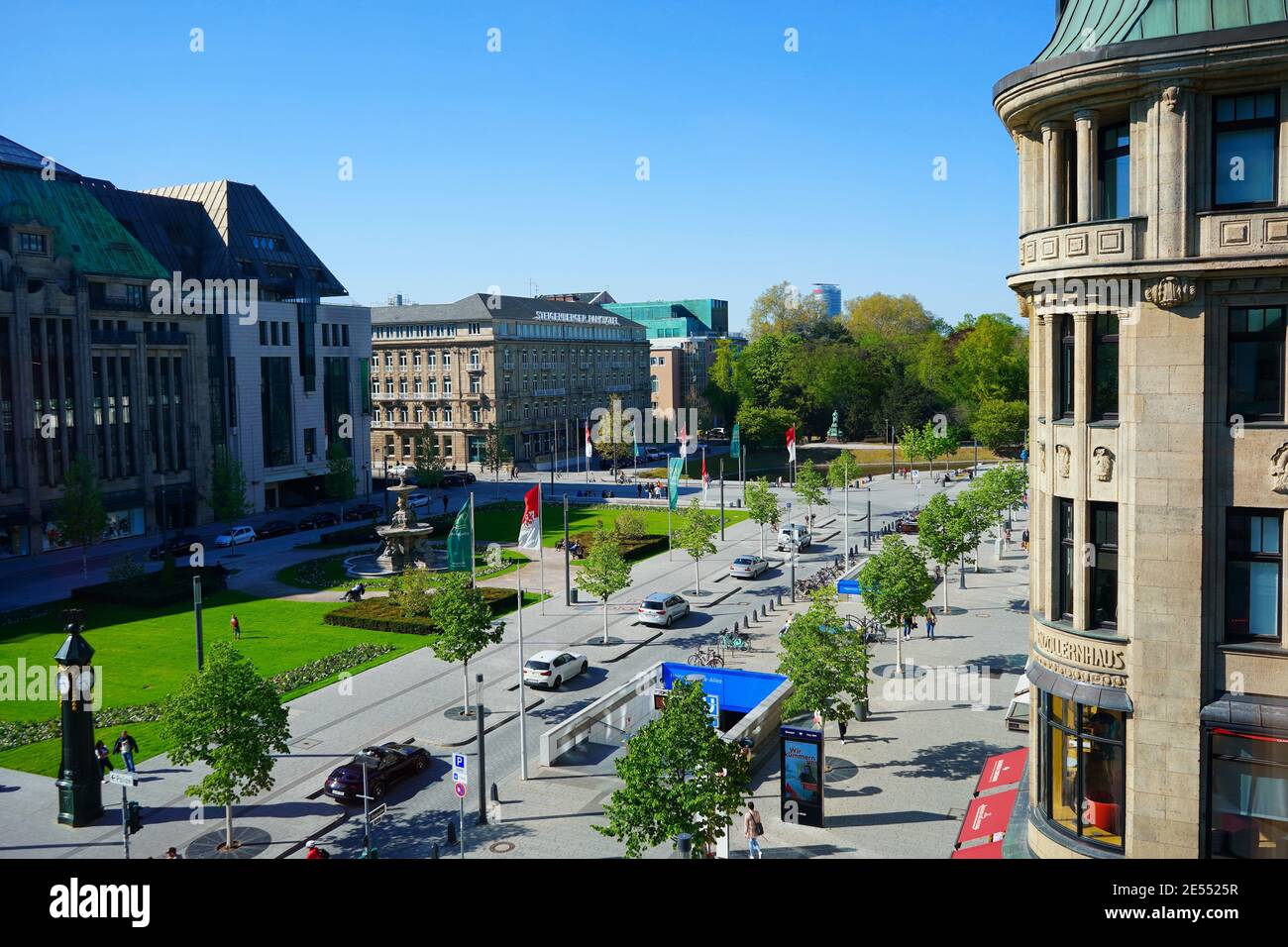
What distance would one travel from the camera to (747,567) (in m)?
55.2

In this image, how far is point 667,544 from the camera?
64438 mm

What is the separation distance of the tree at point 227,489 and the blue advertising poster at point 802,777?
55009mm

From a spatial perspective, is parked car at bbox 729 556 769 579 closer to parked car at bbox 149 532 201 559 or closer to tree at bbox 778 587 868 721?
tree at bbox 778 587 868 721

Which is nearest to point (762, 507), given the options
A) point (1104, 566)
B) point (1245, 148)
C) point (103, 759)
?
point (103, 759)

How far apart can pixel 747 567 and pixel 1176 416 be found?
41148 mm

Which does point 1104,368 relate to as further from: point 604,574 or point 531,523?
point 604,574

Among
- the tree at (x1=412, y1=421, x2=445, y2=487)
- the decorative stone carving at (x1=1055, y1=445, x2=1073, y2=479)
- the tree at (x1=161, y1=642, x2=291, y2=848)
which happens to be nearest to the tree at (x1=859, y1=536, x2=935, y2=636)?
the decorative stone carving at (x1=1055, y1=445, x2=1073, y2=479)

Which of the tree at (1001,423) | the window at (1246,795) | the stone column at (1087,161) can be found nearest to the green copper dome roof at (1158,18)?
the stone column at (1087,161)

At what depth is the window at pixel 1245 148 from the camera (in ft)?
46.3

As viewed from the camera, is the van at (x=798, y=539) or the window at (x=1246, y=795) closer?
the window at (x=1246, y=795)

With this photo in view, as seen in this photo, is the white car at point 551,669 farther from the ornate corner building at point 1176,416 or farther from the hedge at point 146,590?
the ornate corner building at point 1176,416

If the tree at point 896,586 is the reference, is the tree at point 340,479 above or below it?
above

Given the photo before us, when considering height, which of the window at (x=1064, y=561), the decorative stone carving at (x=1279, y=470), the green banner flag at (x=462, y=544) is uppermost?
the decorative stone carving at (x=1279, y=470)
